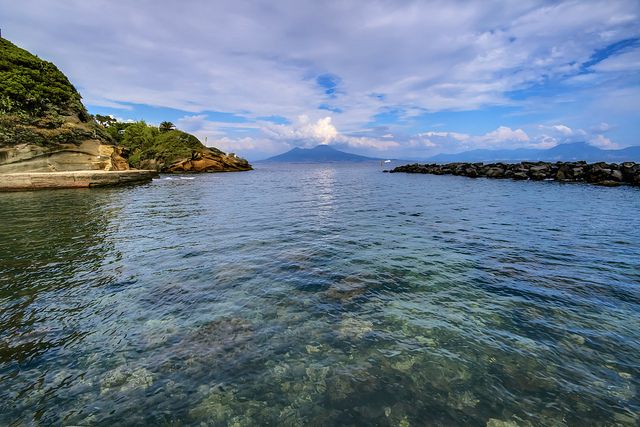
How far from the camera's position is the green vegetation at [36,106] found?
3938 cm

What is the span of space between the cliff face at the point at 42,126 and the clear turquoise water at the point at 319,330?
110 feet

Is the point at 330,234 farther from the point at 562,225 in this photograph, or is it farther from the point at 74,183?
the point at 74,183

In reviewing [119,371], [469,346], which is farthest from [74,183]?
[469,346]

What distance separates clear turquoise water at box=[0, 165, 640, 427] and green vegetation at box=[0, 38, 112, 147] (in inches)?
1387

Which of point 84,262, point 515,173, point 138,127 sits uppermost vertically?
point 138,127

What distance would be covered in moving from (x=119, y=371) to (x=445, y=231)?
16.9 meters

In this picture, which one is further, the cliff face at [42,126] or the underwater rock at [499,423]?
the cliff face at [42,126]

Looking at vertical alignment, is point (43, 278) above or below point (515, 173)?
below

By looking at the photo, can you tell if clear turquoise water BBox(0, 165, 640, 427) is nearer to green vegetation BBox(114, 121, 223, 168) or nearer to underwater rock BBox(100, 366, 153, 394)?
underwater rock BBox(100, 366, 153, 394)

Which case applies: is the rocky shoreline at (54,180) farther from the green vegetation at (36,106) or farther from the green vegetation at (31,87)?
the green vegetation at (31,87)

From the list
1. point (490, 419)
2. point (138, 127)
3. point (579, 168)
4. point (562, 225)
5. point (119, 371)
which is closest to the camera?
point (490, 419)

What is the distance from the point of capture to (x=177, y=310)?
324 inches

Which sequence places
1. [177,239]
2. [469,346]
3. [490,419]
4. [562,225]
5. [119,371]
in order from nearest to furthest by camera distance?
[490,419]
[119,371]
[469,346]
[177,239]
[562,225]

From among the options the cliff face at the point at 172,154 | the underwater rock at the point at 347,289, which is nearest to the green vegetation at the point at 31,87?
the cliff face at the point at 172,154
